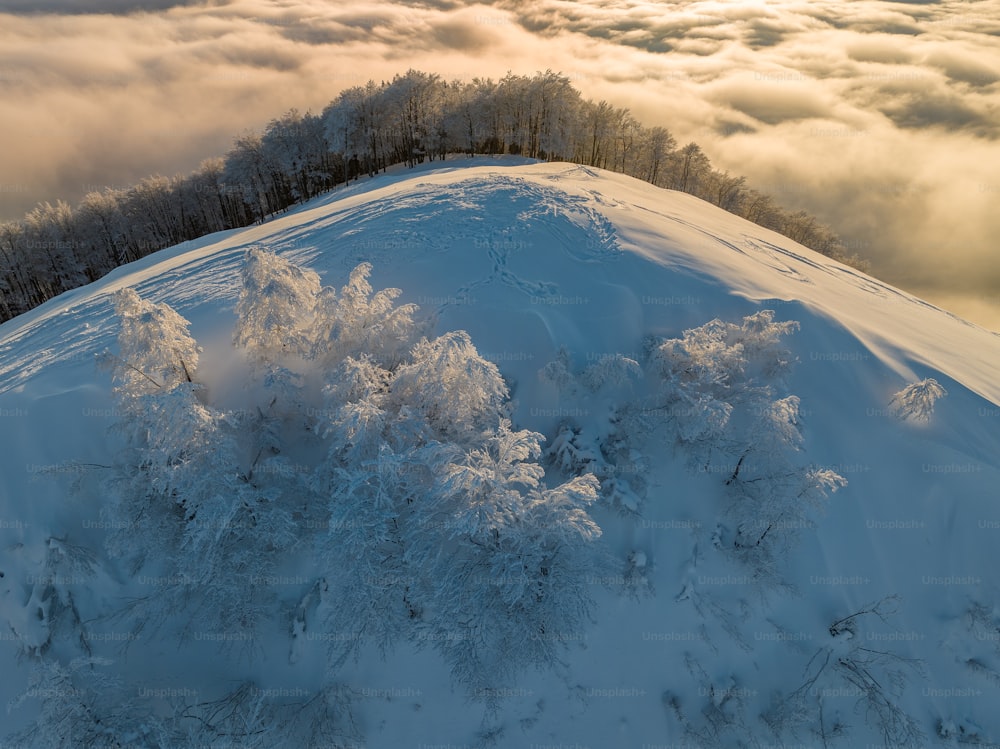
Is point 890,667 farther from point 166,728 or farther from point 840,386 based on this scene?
point 166,728

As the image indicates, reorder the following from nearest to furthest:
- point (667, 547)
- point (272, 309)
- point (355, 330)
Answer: point (272, 309) < point (355, 330) < point (667, 547)

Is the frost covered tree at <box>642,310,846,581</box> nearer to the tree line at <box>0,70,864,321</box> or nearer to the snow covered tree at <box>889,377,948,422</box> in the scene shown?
the snow covered tree at <box>889,377,948,422</box>

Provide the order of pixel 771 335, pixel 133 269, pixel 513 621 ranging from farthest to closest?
pixel 133 269
pixel 771 335
pixel 513 621

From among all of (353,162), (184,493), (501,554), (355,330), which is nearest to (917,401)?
(501,554)

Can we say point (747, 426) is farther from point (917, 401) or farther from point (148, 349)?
point (148, 349)

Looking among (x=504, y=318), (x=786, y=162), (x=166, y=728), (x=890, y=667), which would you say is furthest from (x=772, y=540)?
(x=786, y=162)

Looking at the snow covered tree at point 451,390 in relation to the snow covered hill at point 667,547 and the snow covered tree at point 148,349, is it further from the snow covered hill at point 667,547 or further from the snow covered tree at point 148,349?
the snow covered tree at point 148,349
